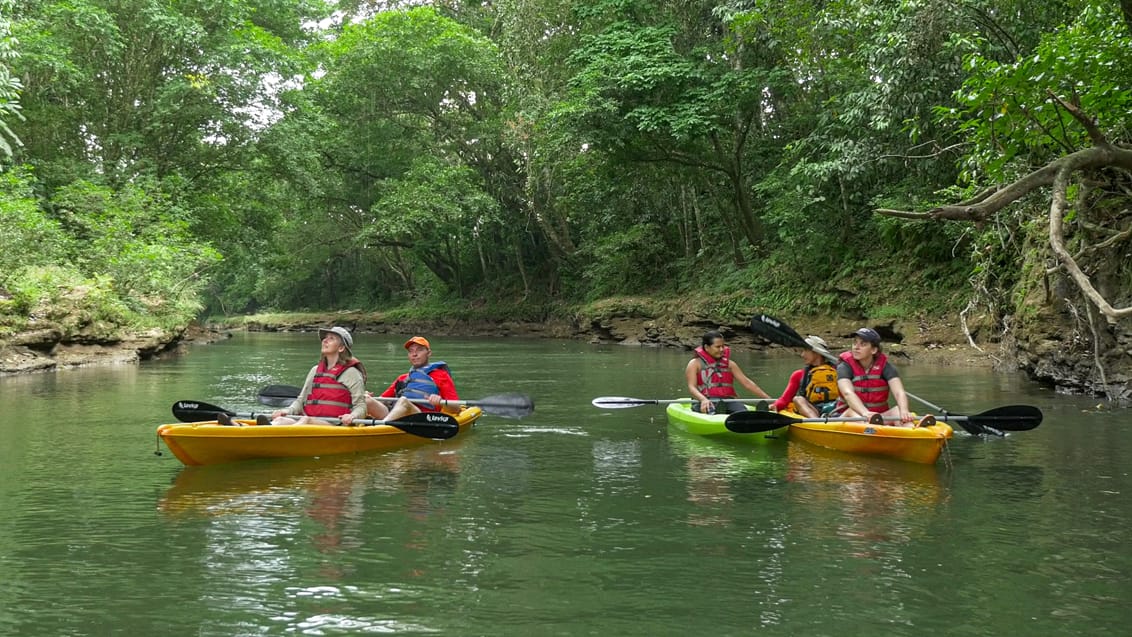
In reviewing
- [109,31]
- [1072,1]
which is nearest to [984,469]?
[1072,1]

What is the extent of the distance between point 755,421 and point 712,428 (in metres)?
0.89

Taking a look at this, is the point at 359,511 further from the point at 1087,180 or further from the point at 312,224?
the point at 312,224

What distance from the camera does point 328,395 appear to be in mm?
7223

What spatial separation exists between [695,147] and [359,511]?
1743 cm

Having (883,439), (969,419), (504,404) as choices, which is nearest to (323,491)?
(504,404)

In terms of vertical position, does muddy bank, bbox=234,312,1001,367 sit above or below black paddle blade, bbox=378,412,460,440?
above

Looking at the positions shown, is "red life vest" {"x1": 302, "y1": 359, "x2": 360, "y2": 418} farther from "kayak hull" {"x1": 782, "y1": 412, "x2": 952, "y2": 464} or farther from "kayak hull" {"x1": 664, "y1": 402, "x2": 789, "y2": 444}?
"kayak hull" {"x1": 782, "y1": 412, "x2": 952, "y2": 464}

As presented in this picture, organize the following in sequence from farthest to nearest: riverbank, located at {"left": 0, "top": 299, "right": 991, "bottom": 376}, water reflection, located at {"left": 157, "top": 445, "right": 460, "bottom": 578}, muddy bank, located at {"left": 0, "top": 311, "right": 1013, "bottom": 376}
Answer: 1. riverbank, located at {"left": 0, "top": 299, "right": 991, "bottom": 376}
2. muddy bank, located at {"left": 0, "top": 311, "right": 1013, "bottom": 376}
3. water reflection, located at {"left": 157, "top": 445, "right": 460, "bottom": 578}

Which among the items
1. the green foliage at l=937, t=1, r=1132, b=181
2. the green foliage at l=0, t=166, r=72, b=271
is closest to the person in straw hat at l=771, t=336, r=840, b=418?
the green foliage at l=937, t=1, r=1132, b=181

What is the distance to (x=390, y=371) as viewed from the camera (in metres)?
15.5

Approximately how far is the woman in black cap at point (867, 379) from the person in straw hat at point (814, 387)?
2.69 feet

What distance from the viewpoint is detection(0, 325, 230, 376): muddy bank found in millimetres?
13891

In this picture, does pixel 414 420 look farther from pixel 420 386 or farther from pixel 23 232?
pixel 23 232

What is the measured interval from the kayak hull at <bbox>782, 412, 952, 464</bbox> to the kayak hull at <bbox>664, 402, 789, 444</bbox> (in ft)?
1.73
